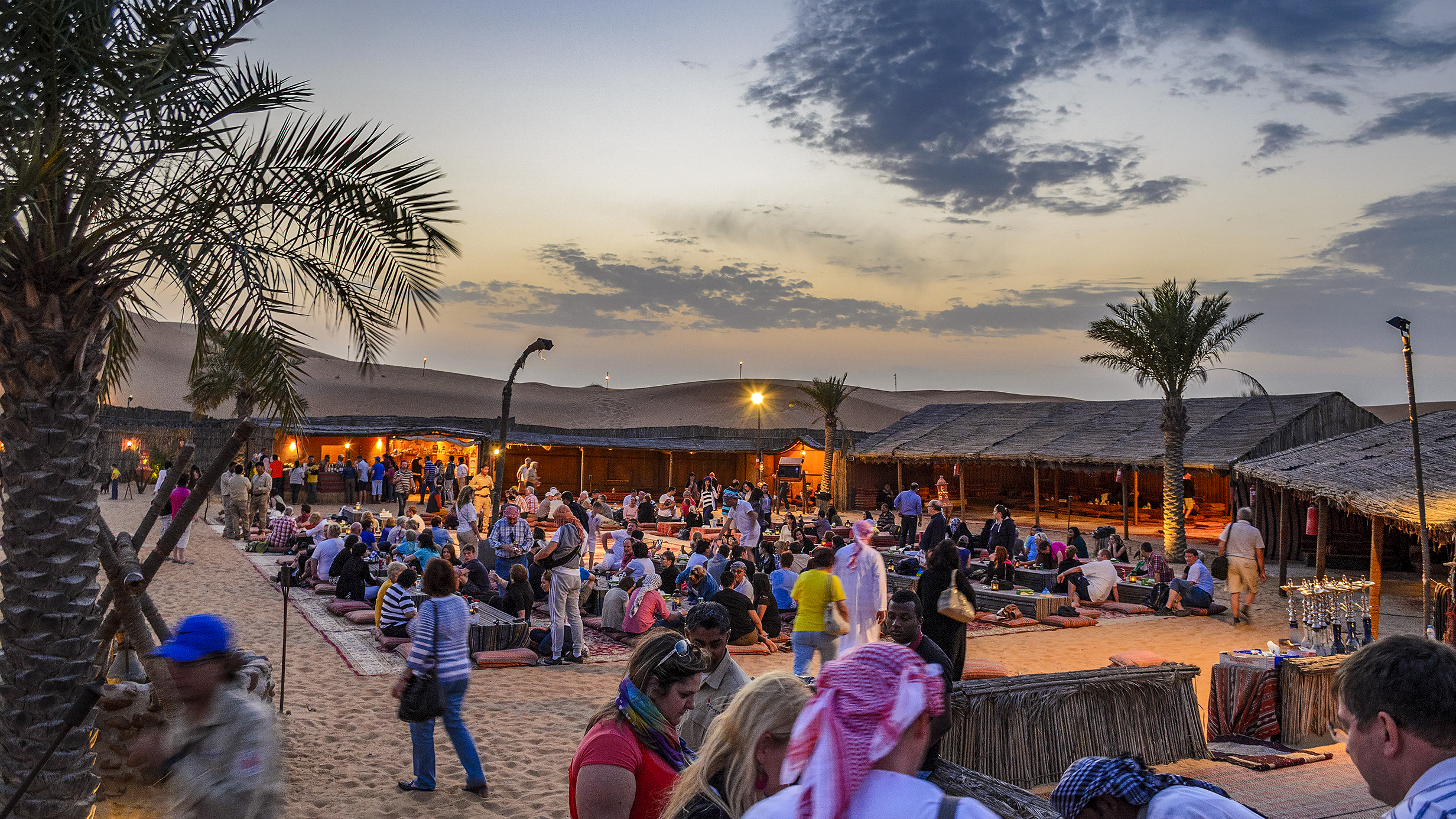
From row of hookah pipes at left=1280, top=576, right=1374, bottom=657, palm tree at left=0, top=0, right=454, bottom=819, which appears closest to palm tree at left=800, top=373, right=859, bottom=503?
row of hookah pipes at left=1280, top=576, right=1374, bottom=657

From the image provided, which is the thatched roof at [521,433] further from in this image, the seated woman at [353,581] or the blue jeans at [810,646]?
the blue jeans at [810,646]

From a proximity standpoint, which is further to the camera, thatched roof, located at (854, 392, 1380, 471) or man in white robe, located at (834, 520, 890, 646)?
thatched roof, located at (854, 392, 1380, 471)

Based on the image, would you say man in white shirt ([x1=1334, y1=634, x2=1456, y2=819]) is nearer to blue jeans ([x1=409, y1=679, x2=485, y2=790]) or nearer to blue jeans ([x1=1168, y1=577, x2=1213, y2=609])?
blue jeans ([x1=409, y1=679, x2=485, y2=790])

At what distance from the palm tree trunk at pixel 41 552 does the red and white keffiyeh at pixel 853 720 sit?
472 centimetres

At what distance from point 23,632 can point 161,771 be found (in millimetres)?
2572

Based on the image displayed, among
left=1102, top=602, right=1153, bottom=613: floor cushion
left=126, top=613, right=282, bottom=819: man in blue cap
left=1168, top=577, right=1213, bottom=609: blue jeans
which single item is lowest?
left=1102, top=602, right=1153, bottom=613: floor cushion

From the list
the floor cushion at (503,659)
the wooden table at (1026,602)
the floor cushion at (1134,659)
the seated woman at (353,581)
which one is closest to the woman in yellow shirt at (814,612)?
the floor cushion at (1134,659)

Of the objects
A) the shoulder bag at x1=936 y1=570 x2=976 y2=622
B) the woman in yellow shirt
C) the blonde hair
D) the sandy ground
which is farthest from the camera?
the woman in yellow shirt

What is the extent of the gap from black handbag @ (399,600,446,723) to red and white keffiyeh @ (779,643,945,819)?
14.5 ft

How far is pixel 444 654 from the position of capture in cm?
573

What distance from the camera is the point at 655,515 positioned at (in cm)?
2505

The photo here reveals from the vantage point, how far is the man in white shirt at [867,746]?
1640mm

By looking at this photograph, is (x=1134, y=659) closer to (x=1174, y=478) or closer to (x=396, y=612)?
(x=396, y=612)

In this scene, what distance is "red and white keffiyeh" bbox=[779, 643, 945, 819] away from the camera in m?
1.69
